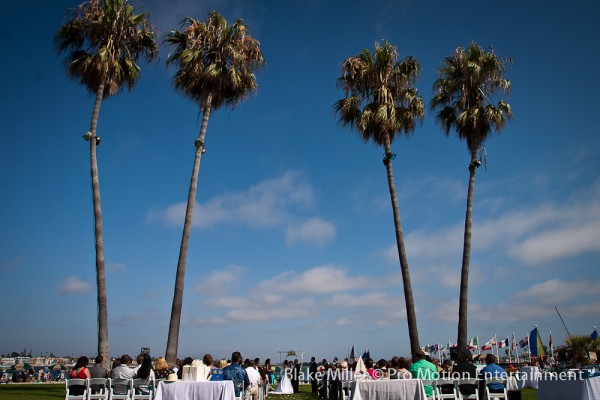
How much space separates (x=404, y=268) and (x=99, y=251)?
40.4ft

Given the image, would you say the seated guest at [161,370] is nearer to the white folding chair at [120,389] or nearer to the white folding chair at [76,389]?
the white folding chair at [120,389]

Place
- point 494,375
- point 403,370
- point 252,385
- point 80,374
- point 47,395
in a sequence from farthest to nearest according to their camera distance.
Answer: point 47,395
point 252,385
point 80,374
point 403,370
point 494,375

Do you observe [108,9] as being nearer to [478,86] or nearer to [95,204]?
[95,204]

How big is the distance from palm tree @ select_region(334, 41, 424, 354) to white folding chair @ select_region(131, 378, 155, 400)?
567 inches

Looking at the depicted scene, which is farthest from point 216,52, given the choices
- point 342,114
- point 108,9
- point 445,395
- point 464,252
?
point 445,395

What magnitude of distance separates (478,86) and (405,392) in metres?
18.5

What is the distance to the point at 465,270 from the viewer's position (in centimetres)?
2283

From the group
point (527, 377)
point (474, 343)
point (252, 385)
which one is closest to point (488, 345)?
point (474, 343)

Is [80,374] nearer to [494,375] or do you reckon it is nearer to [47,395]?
[47,395]

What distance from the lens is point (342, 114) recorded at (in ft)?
83.4

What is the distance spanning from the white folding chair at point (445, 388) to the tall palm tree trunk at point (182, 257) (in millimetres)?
10860

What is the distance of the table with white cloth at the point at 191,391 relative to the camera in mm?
10094

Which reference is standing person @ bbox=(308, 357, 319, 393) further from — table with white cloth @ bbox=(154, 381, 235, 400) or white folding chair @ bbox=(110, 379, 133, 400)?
table with white cloth @ bbox=(154, 381, 235, 400)

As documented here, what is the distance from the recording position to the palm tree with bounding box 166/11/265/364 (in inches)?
915
